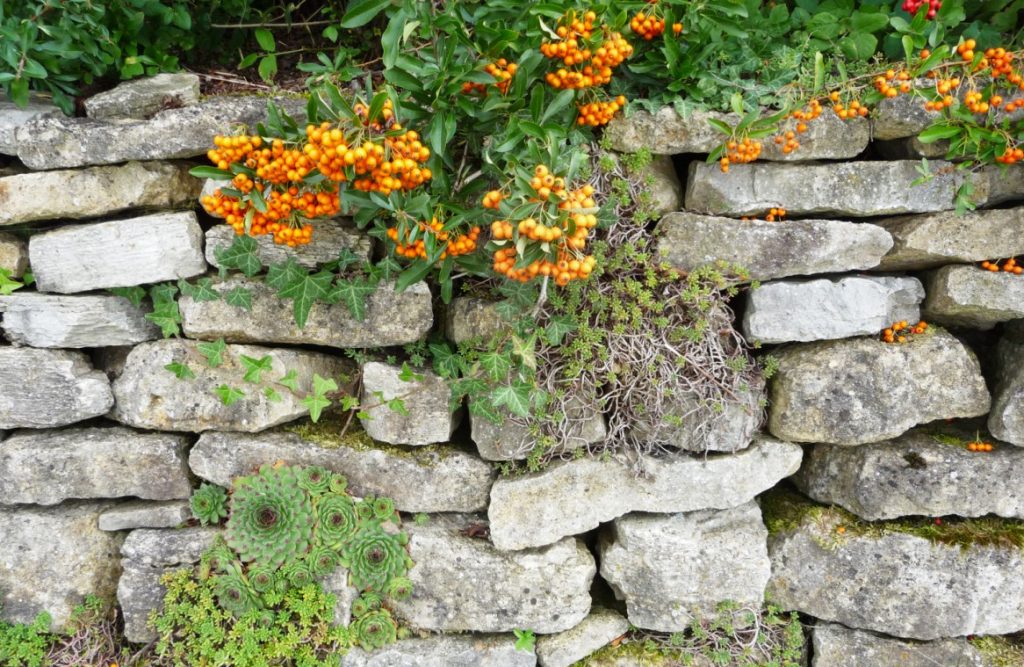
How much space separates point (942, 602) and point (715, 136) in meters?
2.24


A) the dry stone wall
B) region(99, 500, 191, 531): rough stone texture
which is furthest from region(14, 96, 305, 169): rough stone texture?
→ region(99, 500, 191, 531): rough stone texture

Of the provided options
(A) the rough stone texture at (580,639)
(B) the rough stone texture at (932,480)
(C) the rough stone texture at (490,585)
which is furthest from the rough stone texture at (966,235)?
(A) the rough stone texture at (580,639)

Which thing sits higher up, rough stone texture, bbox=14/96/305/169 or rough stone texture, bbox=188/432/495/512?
rough stone texture, bbox=14/96/305/169

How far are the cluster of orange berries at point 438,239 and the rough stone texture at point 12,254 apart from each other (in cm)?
168

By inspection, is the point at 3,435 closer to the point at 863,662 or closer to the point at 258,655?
the point at 258,655

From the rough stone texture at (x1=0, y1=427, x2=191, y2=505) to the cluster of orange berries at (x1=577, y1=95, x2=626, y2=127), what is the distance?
7.41ft

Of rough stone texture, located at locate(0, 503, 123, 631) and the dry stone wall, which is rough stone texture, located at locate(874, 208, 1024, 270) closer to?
the dry stone wall

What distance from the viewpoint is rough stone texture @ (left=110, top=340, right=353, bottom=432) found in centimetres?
300

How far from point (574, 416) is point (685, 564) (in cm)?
85

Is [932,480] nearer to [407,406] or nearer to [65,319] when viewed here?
[407,406]

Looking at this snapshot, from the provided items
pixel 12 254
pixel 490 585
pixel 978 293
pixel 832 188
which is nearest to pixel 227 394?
pixel 12 254

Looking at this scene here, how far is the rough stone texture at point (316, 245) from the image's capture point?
2.87 m

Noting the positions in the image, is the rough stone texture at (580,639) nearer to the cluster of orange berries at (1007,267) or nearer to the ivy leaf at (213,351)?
A: the ivy leaf at (213,351)

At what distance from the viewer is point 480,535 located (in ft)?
10.3
